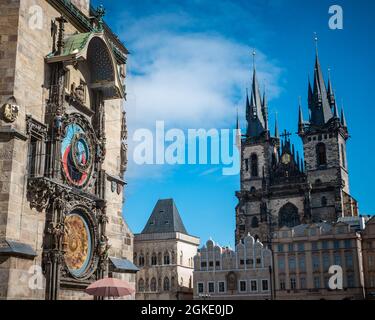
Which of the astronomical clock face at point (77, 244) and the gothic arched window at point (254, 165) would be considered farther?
the gothic arched window at point (254, 165)

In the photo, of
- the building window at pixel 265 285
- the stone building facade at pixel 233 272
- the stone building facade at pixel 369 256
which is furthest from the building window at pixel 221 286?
the stone building facade at pixel 369 256

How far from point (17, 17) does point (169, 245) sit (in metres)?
63.8

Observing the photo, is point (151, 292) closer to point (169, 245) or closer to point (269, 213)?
point (169, 245)

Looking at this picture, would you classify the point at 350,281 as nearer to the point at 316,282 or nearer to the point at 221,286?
the point at 316,282

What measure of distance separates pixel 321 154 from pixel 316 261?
76.3 feet

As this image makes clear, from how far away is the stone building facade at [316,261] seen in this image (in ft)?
210

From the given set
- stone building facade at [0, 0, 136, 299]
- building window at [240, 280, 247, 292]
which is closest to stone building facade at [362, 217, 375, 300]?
building window at [240, 280, 247, 292]

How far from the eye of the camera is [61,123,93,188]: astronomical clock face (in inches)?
696

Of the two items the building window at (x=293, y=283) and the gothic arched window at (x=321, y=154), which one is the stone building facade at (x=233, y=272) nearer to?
the building window at (x=293, y=283)

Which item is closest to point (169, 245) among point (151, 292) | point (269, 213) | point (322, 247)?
point (151, 292)

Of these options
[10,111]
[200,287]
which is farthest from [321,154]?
[10,111]

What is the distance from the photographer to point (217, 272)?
71.3 meters

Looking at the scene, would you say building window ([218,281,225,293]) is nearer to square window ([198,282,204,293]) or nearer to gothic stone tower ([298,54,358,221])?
square window ([198,282,204,293])

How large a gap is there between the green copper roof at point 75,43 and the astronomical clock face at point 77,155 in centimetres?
247
